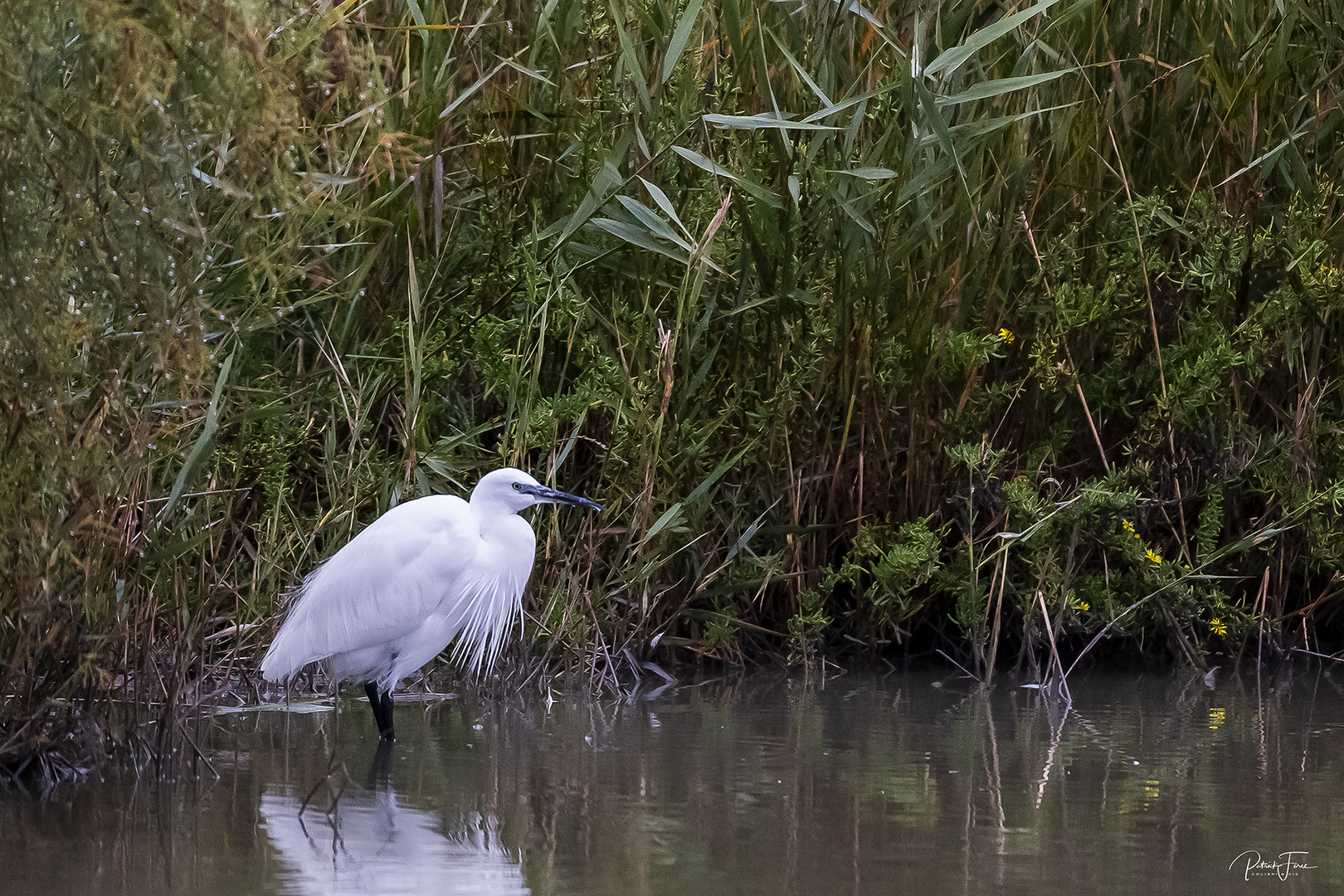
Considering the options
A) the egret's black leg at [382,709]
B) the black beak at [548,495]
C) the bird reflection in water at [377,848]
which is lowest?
the bird reflection in water at [377,848]

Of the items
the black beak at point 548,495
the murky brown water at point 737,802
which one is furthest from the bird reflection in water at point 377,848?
the black beak at point 548,495

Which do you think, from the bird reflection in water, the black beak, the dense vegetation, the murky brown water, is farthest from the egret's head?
the bird reflection in water

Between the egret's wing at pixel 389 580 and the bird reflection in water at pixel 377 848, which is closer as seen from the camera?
the bird reflection in water at pixel 377 848

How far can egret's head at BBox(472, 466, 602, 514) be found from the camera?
16.3 feet

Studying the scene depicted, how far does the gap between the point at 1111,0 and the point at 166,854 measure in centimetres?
420

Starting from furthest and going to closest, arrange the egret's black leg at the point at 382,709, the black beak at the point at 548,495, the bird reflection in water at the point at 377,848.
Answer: the black beak at the point at 548,495
the egret's black leg at the point at 382,709
the bird reflection in water at the point at 377,848

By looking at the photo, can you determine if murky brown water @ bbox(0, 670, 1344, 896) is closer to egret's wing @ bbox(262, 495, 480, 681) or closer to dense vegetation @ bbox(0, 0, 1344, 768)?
egret's wing @ bbox(262, 495, 480, 681)

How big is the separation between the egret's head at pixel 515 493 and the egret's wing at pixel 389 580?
Result: 13 cm

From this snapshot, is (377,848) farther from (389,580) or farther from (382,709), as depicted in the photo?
(389,580)

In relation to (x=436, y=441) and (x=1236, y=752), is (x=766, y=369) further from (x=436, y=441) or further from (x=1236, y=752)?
(x=1236, y=752)

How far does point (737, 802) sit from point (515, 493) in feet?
4.60

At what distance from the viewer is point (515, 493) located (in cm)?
499

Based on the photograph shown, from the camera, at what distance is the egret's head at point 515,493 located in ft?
16.3

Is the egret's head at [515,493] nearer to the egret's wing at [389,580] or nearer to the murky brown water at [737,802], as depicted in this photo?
the egret's wing at [389,580]
